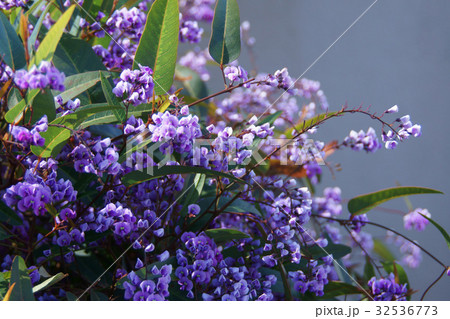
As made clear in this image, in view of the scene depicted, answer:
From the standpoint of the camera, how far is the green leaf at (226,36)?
1.90 ft

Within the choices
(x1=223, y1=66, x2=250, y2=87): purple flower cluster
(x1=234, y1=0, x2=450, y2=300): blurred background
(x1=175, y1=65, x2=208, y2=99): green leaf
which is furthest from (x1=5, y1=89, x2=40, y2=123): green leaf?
(x1=234, y1=0, x2=450, y2=300): blurred background

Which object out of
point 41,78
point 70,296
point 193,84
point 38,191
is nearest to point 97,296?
point 70,296

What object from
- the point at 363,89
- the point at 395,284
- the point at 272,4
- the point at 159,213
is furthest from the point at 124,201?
the point at 272,4

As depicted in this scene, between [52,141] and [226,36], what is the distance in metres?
0.25

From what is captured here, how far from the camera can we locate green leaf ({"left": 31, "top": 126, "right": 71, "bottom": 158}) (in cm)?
45

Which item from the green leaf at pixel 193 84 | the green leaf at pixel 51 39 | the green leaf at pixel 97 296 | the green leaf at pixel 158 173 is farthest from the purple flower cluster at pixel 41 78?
the green leaf at pixel 193 84

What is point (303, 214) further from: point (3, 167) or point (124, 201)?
point (3, 167)

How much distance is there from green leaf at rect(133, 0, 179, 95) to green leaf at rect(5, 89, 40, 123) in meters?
0.12

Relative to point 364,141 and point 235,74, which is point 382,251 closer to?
point 364,141

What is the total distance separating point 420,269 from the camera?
155 centimetres

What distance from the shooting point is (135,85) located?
48 cm

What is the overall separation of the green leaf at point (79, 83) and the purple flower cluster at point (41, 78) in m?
0.09

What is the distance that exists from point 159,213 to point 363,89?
113 cm

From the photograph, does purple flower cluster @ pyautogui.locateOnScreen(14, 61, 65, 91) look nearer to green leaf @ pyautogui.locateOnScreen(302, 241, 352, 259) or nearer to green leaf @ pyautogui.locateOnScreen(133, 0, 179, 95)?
green leaf @ pyautogui.locateOnScreen(133, 0, 179, 95)
